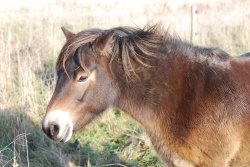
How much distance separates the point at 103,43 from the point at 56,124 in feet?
2.57

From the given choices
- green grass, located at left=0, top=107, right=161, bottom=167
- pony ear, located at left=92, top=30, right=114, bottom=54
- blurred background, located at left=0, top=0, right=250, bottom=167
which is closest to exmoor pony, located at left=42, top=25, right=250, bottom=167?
pony ear, located at left=92, top=30, right=114, bottom=54

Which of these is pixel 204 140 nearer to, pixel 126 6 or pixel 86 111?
pixel 86 111

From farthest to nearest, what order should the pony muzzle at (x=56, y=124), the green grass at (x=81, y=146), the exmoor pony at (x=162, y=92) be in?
the green grass at (x=81, y=146), the exmoor pony at (x=162, y=92), the pony muzzle at (x=56, y=124)

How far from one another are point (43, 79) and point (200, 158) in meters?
4.08

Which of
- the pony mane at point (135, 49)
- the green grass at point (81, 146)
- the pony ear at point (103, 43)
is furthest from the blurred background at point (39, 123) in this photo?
the pony ear at point (103, 43)

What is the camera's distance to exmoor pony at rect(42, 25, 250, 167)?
10.1 ft

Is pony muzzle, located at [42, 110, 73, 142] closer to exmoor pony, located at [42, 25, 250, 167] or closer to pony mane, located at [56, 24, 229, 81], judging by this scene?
exmoor pony, located at [42, 25, 250, 167]

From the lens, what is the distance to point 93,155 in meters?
4.84

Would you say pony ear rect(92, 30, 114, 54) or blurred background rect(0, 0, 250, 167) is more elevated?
pony ear rect(92, 30, 114, 54)

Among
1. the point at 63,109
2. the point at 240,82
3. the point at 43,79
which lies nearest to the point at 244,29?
the point at 43,79

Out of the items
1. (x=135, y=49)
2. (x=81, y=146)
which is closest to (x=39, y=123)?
(x=81, y=146)

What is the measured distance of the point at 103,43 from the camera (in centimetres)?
310

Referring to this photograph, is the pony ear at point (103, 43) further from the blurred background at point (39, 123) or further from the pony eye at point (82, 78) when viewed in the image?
the blurred background at point (39, 123)

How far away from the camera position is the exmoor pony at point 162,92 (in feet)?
10.1
